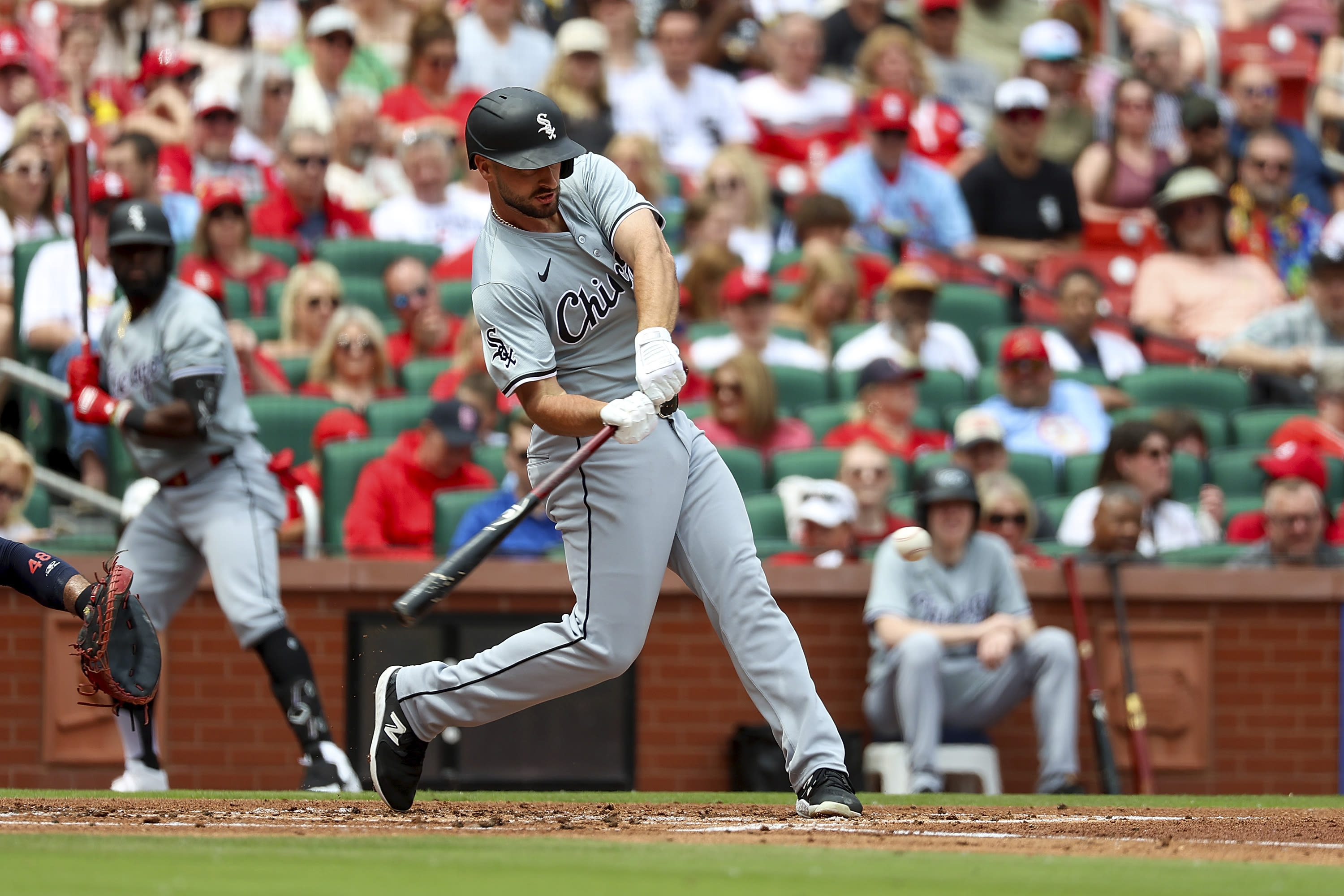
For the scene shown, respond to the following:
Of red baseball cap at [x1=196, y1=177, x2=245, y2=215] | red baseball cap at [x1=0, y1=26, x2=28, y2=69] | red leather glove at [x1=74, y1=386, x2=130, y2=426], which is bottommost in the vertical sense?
red leather glove at [x1=74, y1=386, x2=130, y2=426]

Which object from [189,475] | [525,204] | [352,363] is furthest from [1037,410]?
[525,204]

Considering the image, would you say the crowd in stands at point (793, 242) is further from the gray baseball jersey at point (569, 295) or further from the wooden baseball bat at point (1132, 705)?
the gray baseball jersey at point (569, 295)

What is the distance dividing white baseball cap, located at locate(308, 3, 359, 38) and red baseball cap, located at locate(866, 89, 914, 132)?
3108 mm

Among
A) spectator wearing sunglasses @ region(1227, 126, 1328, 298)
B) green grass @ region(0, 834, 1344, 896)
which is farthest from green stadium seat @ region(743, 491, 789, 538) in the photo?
spectator wearing sunglasses @ region(1227, 126, 1328, 298)

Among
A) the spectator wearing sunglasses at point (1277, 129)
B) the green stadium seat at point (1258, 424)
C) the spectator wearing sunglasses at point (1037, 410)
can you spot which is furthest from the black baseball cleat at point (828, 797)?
the spectator wearing sunglasses at point (1277, 129)

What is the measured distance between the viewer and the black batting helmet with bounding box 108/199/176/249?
662 cm

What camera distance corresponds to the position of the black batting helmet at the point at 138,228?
6625 millimetres

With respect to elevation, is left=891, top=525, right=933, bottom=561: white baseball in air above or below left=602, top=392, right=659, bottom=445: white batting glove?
below

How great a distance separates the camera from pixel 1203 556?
8273 millimetres

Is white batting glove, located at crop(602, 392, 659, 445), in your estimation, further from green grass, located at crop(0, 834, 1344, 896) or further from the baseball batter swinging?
green grass, located at crop(0, 834, 1344, 896)

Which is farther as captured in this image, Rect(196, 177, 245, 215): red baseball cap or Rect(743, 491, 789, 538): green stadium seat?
Rect(196, 177, 245, 215): red baseball cap

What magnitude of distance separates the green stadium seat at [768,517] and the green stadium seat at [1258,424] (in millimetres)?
2840

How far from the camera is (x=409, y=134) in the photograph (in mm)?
10641

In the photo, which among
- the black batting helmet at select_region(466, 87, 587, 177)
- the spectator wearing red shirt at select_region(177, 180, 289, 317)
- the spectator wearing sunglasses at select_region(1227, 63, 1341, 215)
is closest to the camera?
the black batting helmet at select_region(466, 87, 587, 177)
